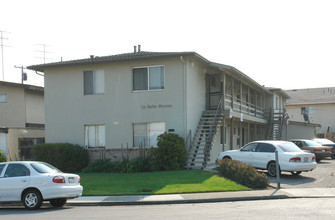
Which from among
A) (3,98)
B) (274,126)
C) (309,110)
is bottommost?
(274,126)

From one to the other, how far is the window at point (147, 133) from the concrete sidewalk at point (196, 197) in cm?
826

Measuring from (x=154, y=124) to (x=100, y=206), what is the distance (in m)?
9.94

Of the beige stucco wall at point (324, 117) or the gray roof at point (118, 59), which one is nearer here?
the gray roof at point (118, 59)

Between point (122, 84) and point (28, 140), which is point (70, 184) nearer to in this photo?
point (122, 84)

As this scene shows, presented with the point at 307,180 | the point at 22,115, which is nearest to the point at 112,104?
the point at 22,115

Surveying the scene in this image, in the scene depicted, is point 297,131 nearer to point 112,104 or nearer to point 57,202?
point 112,104

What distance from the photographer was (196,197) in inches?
535

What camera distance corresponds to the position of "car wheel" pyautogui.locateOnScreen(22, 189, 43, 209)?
1176 cm

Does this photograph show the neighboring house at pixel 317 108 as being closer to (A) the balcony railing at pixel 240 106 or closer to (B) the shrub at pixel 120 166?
(A) the balcony railing at pixel 240 106

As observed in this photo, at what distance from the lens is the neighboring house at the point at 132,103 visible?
21875 mm

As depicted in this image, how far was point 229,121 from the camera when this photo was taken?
2717 cm

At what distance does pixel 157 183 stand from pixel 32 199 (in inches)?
225

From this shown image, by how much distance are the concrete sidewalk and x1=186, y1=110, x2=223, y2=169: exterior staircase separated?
20.5 ft

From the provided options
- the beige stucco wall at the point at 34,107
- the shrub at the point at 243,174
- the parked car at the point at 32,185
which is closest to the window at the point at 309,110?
the beige stucco wall at the point at 34,107
